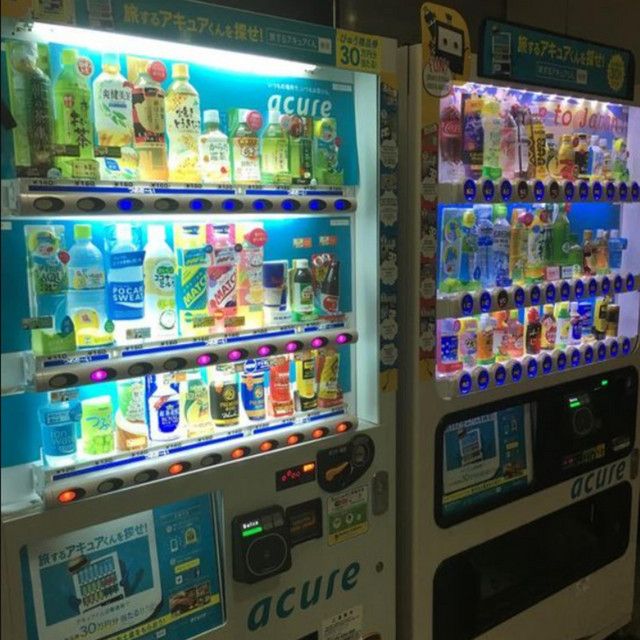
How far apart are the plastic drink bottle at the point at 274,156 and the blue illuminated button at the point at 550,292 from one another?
3.64 ft

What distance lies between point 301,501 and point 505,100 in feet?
5.48

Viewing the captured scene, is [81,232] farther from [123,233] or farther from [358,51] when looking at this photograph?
[358,51]

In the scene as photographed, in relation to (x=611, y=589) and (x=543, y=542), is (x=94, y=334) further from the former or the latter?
(x=611, y=589)

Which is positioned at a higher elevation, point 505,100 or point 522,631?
point 505,100

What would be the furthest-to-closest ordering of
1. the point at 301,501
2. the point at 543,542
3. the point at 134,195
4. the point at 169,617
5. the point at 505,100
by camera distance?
the point at 543,542 < the point at 505,100 < the point at 301,501 < the point at 169,617 < the point at 134,195

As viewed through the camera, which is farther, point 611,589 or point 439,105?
point 611,589

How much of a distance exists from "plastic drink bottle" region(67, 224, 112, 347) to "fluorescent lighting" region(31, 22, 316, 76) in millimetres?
460

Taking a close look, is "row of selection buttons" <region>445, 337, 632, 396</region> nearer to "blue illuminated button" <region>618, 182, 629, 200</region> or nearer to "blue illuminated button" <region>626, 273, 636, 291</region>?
"blue illuminated button" <region>626, 273, 636, 291</region>

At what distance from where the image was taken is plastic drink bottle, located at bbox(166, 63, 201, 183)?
187 cm

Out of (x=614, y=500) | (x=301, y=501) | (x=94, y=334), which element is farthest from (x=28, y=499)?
(x=614, y=500)

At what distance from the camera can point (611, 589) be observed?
3.08 meters

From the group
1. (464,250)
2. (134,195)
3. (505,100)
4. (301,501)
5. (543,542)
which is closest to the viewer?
(134,195)

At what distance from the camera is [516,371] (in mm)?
2529

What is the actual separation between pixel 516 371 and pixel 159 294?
138 centimetres
